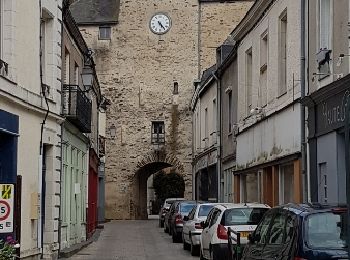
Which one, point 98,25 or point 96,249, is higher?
point 98,25

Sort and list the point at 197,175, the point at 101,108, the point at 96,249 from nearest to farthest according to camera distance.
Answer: the point at 96,249, the point at 101,108, the point at 197,175

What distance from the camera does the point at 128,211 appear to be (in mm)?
49719

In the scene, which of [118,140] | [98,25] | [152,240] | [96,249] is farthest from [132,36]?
[96,249]

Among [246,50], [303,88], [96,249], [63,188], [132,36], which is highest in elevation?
[132,36]

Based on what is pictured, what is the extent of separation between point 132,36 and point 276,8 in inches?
1170

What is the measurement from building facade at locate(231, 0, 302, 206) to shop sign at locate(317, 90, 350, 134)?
1898mm

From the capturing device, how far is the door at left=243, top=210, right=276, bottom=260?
10603 mm

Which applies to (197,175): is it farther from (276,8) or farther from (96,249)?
(276,8)

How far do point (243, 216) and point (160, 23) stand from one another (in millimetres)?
34396

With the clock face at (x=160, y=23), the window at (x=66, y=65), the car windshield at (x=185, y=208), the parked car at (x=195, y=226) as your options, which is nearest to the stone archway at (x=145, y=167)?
the clock face at (x=160, y=23)

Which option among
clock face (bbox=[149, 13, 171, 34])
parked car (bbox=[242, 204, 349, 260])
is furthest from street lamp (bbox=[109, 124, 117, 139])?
parked car (bbox=[242, 204, 349, 260])

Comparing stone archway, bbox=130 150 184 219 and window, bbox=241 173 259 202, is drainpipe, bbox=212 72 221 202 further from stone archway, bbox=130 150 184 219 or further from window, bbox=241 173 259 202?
stone archway, bbox=130 150 184 219

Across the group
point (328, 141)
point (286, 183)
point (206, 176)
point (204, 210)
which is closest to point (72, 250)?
point (204, 210)

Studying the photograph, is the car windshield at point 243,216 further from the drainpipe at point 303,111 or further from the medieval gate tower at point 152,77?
the medieval gate tower at point 152,77
